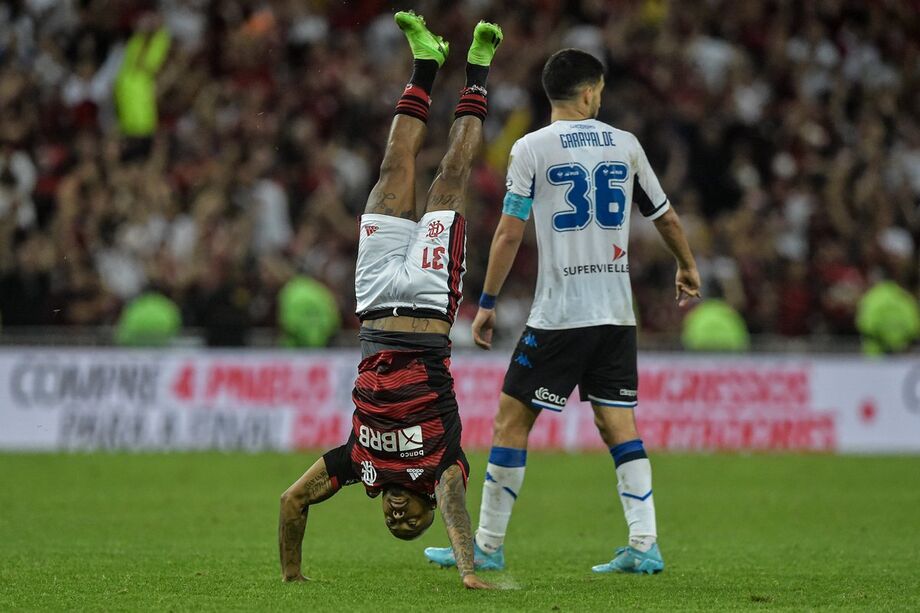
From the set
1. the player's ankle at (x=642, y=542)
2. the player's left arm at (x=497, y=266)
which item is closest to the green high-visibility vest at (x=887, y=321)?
the player's ankle at (x=642, y=542)

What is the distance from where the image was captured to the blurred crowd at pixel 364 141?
723 inches

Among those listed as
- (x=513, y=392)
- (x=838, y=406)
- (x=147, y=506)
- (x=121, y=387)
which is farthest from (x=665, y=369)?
(x=513, y=392)

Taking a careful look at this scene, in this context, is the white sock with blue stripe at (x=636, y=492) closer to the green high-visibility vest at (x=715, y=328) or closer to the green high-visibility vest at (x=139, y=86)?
the green high-visibility vest at (x=715, y=328)

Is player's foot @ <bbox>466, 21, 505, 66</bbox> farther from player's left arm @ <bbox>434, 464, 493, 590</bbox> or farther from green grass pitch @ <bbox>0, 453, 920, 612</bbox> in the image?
green grass pitch @ <bbox>0, 453, 920, 612</bbox>

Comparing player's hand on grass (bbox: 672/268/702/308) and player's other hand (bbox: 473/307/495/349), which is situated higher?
player's hand on grass (bbox: 672/268/702/308)

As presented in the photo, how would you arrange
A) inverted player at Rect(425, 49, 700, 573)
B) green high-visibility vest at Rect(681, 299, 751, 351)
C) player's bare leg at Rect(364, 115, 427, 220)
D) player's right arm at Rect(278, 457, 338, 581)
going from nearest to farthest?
player's right arm at Rect(278, 457, 338, 581), player's bare leg at Rect(364, 115, 427, 220), inverted player at Rect(425, 49, 700, 573), green high-visibility vest at Rect(681, 299, 751, 351)

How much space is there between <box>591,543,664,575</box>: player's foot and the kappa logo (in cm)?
160

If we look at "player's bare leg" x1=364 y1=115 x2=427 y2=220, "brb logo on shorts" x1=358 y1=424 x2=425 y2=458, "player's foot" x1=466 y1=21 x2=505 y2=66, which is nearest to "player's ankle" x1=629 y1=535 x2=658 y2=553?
"brb logo on shorts" x1=358 y1=424 x2=425 y2=458

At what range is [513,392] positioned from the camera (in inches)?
322

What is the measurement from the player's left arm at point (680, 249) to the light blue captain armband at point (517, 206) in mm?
766

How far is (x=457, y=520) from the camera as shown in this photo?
22.3 ft

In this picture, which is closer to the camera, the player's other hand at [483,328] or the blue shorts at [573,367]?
the player's other hand at [483,328]

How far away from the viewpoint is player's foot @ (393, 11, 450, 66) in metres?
7.95

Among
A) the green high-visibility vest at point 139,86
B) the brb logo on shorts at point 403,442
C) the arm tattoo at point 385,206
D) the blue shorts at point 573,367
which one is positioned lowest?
the brb logo on shorts at point 403,442
